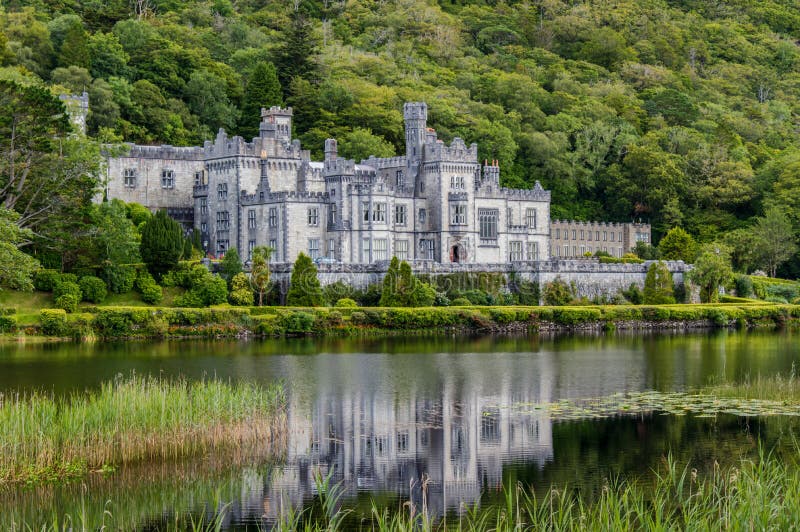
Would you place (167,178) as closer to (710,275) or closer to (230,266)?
(230,266)

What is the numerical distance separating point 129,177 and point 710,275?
36.6m

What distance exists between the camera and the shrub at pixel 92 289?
6681 centimetres

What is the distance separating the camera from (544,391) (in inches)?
1662

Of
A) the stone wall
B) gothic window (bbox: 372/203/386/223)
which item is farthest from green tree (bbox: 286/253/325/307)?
gothic window (bbox: 372/203/386/223)

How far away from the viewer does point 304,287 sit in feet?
233

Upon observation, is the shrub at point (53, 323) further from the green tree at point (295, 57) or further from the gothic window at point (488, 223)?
the green tree at point (295, 57)

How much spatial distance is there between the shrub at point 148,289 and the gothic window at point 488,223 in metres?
25.2

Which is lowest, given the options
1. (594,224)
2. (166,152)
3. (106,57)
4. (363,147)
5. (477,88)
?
(594,224)

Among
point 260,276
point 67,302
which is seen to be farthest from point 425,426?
point 260,276

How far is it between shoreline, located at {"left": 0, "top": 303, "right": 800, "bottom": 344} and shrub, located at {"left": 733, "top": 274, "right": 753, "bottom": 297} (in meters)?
6.65

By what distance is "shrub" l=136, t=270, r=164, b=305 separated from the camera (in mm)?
68375

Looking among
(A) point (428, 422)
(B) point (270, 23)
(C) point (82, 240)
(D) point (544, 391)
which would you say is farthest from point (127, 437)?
(B) point (270, 23)

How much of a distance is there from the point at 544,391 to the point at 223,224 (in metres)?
43.4

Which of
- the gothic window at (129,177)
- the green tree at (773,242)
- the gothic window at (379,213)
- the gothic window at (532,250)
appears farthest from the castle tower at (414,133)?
the green tree at (773,242)
